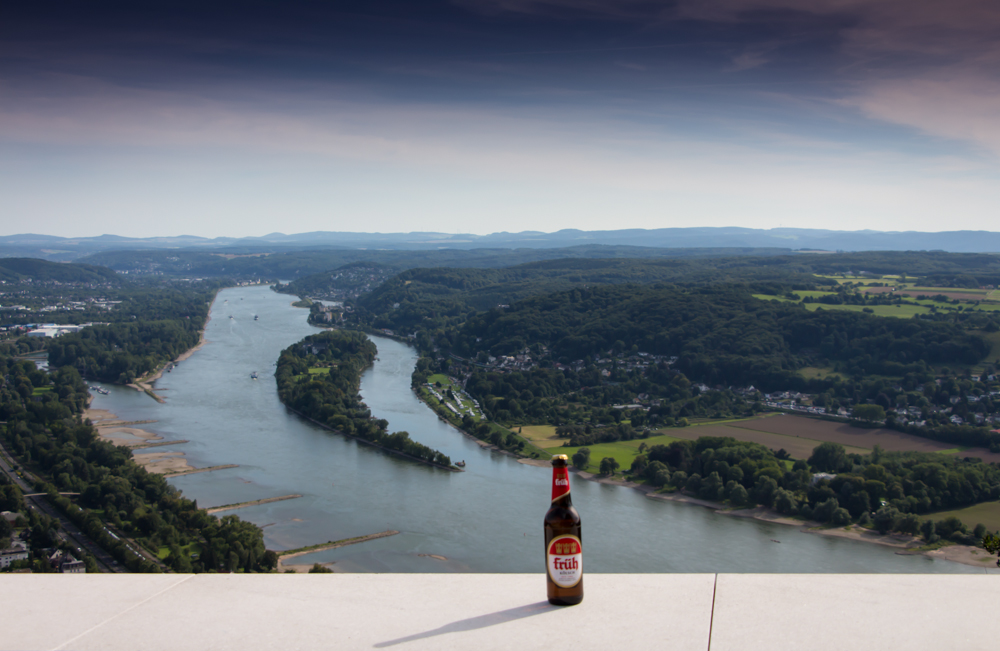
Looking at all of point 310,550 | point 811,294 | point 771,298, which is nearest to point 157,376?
point 310,550

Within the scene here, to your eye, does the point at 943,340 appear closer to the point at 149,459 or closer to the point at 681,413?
the point at 681,413

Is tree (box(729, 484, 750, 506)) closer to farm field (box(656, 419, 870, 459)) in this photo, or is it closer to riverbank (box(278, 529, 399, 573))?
farm field (box(656, 419, 870, 459))

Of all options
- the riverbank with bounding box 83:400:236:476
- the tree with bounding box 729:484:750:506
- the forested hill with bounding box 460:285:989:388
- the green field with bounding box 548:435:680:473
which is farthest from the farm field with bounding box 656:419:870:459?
the riverbank with bounding box 83:400:236:476

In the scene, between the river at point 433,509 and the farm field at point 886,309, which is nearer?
the river at point 433,509

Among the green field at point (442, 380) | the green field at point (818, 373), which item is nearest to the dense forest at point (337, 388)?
the green field at point (442, 380)
